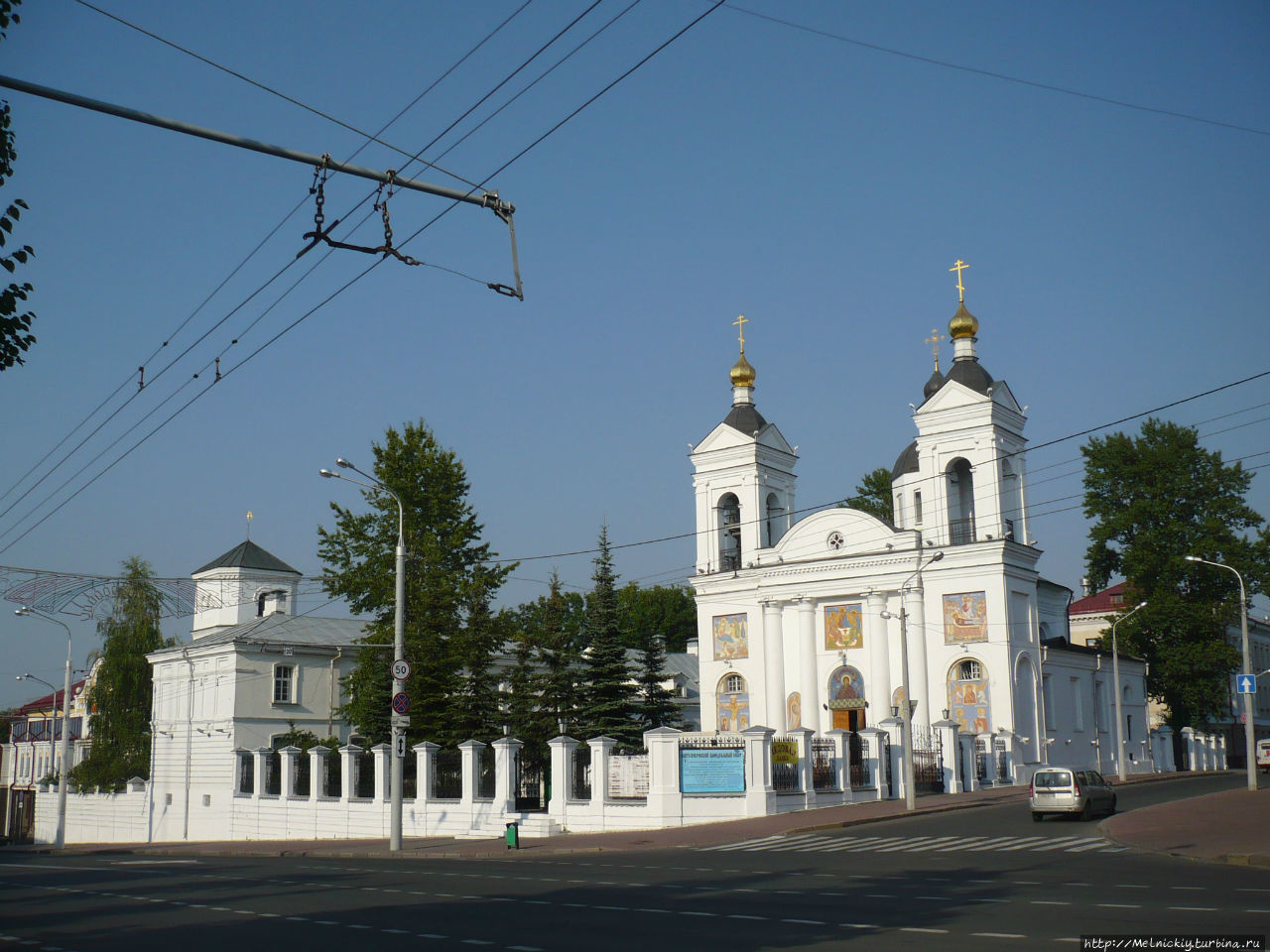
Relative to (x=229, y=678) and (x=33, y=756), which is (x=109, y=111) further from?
(x=33, y=756)

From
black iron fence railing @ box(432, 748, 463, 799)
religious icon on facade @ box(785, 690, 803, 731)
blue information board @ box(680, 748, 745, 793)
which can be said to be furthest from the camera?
religious icon on facade @ box(785, 690, 803, 731)

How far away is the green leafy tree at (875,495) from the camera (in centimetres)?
7525

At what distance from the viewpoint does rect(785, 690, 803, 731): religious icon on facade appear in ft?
174

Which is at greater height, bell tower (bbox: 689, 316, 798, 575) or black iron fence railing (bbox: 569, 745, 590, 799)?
bell tower (bbox: 689, 316, 798, 575)

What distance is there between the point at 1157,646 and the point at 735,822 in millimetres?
37525

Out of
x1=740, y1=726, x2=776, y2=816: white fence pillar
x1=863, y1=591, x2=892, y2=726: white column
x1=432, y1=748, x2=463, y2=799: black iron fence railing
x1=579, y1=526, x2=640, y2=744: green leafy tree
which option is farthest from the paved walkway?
x1=863, y1=591, x2=892, y2=726: white column

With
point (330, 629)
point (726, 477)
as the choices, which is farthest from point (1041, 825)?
point (330, 629)

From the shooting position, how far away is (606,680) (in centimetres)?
4316

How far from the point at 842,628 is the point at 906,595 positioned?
395cm

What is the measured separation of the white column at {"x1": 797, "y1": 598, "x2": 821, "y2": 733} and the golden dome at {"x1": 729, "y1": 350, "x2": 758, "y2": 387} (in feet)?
38.6

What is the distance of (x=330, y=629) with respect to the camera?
5919 centimetres

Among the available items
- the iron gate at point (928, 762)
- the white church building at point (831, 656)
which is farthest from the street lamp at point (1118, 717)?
the iron gate at point (928, 762)

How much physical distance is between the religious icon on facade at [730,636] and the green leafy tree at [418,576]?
15.6 m

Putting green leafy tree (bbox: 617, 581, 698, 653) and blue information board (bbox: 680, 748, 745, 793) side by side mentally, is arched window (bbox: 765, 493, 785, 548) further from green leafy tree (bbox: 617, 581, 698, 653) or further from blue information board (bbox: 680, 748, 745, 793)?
green leafy tree (bbox: 617, 581, 698, 653)
